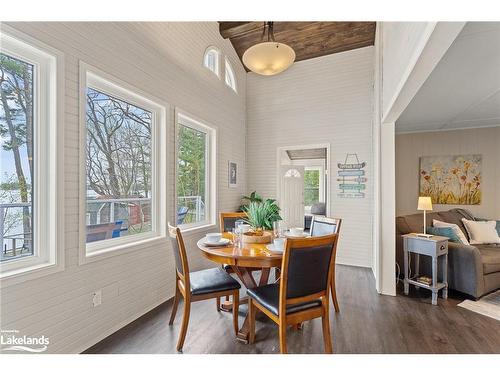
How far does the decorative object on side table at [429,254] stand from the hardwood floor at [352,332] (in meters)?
0.19

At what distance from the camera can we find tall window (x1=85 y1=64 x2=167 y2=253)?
91.1 inches

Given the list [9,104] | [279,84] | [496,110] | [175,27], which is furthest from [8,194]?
[496,110]

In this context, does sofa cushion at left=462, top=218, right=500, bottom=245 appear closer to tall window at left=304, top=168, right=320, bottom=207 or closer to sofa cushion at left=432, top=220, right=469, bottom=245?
sofa cushion at left=432, top=220, right=469, bottom=245

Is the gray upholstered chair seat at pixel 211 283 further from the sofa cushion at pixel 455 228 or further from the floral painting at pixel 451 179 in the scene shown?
the floral painting at pixel 451 179

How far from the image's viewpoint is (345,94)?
4.57 m

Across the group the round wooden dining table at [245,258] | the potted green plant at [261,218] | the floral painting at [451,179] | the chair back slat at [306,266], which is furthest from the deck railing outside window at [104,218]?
the floral painting at [451,179]

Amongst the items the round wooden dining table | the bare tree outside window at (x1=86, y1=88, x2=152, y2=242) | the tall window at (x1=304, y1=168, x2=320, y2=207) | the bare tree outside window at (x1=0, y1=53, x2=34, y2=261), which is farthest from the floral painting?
the bare tree outside window at (x1=0, y1=53, x2=34, y2=261)

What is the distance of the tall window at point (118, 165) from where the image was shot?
2.31 m

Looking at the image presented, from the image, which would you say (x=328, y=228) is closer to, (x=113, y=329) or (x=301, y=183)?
(x=113, y=329)

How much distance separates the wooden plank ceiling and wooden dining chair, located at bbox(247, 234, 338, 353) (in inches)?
152

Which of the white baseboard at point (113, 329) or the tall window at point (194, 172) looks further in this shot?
the tall window at point (194, 172)
